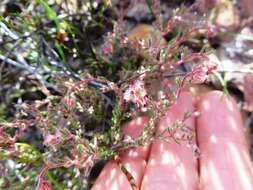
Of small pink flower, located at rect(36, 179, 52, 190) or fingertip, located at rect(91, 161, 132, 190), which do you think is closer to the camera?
small pink flower, located at rect(36, 179, 52, 190)

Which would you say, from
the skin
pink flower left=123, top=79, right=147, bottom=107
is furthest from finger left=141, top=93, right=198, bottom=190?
pink flower left=123, top=79, right=147, bottom=107

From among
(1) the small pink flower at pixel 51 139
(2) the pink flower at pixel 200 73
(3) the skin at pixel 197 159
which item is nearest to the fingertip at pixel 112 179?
(3) the skin at pixel 197 159

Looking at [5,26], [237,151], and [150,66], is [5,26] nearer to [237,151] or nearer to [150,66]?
[150,66]

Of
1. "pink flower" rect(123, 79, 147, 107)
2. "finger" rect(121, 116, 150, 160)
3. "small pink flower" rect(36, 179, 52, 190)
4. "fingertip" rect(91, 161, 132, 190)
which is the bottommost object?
"fingertip" rect(91, 161, 132, 190)

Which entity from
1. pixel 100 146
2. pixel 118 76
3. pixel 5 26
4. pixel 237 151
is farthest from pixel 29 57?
pixel 237 151

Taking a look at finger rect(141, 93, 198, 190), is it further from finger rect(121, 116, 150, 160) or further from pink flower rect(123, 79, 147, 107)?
pink flower rect(123, 79, 147, 107)

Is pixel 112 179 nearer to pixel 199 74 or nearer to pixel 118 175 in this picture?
pixel 118 175
